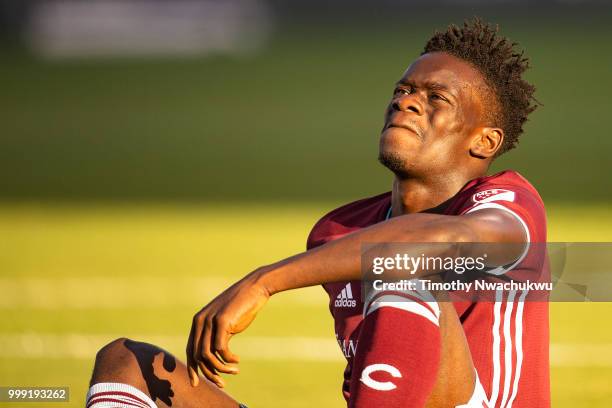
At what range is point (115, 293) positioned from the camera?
8039 mm

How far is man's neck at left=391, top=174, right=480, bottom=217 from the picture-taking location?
386 centimetres

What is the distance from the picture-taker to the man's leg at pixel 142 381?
3.47 metres

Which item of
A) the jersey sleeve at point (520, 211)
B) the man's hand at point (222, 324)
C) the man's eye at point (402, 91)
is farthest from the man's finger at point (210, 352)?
the man's eye at point (402, 91)

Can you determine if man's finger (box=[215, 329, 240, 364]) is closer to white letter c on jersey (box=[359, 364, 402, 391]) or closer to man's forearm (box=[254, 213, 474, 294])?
man's forearm (box=[254, 213, 474, 294])

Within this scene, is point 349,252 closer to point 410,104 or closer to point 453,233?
point 453,233

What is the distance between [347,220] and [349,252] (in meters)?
0.92

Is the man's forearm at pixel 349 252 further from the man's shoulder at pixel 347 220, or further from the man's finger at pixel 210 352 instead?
the man's shoulder at pixel 347 220

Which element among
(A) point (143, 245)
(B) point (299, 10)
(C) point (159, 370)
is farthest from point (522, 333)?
(B) point (299, 10)

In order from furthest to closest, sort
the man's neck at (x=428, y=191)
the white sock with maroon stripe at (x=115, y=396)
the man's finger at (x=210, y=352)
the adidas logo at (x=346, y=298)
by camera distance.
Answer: the man's neck at (x=428, y=191) < the adidas logo at (x=346, y=298) < the white sock with maroon stripe at (x=115, y=396) < the man's finger at (x=210, y=352)

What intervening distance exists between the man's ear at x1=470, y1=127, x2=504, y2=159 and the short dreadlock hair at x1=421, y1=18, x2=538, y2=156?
0.13 ft

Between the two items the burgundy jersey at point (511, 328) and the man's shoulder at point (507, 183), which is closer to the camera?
the burgundy jersey at point (511, 328)

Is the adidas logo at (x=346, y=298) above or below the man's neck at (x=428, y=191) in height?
below

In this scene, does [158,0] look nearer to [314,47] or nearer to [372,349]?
[314,47]

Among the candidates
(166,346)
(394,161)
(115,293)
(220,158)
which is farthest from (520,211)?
(220,158)
